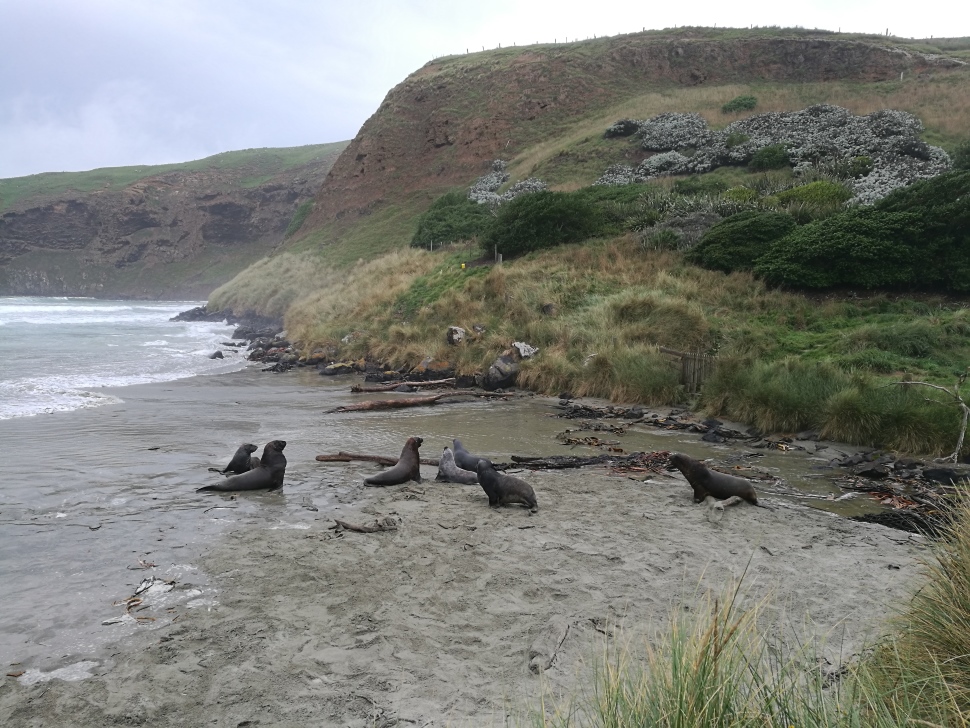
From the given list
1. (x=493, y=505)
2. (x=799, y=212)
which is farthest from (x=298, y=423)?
(x=799, y=212)

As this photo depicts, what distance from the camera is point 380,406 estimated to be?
1409 cm

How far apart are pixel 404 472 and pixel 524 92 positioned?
50730mm

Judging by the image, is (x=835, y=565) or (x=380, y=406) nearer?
(x=835, y=565)

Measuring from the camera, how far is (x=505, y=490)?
6.98 meters

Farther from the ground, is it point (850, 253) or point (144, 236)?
point (144, 236)

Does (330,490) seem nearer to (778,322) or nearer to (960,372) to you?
(960,372)

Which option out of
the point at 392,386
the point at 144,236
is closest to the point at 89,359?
the point at 392,386

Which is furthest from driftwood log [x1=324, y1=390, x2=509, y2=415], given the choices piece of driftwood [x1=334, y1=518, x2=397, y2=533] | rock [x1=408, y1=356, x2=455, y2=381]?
piece of driftwood [x1=334, y1=518, x2=397, y2=533]

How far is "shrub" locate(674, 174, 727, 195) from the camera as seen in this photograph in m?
27.3

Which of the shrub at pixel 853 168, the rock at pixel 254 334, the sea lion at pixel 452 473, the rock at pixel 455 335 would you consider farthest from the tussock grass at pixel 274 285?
the sea lion at pixel 452 473

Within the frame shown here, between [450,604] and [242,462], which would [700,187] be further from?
[450,604]

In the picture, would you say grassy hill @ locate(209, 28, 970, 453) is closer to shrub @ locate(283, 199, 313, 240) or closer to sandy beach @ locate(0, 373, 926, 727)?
shrub @ locate(283, 199, 313, 240)

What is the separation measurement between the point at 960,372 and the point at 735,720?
1202cm

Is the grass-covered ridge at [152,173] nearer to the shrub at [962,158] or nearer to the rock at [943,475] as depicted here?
the shrub at [962,158]
